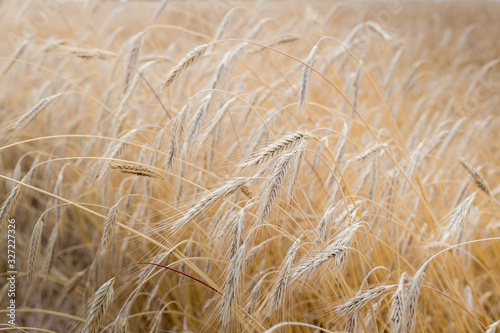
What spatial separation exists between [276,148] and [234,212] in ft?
1.23

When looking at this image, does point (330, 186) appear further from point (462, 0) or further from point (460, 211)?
point (462, 0)

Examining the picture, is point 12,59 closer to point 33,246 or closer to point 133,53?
point 133,53

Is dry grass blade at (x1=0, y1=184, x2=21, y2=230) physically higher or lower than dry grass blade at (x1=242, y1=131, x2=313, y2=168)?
lower

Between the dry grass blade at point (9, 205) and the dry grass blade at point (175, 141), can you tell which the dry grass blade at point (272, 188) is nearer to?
the dry grass blade at point (175, 141)

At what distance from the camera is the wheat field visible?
112 cm

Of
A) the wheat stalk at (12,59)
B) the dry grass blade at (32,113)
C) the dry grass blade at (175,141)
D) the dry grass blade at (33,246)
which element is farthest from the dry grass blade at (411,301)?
the wheat stalk at (12,59)

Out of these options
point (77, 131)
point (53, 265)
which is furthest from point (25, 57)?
point (53, 265)

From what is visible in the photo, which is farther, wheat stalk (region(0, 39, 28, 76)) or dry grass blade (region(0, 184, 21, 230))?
wheat stalk (region(0, 39, 28, 76))

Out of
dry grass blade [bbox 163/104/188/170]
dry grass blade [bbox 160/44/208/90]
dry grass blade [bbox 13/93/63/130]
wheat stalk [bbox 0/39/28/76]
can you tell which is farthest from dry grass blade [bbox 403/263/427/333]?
wheat stalk [bbox 0/39/28/76]

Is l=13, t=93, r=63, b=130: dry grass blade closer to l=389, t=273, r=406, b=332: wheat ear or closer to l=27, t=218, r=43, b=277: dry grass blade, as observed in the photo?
l=27, t=218, r=43, b=277: dry grass blade

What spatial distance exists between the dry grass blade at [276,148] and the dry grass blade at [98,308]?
513 mm

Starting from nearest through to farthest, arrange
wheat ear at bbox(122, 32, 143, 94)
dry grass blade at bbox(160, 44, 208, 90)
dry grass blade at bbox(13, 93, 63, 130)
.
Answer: dry grass blade at bbox(160, 44, 208, 90), dry grass blade at bbox(13, 93, 63, 130), wheat ear at bbox(122, 32, 143, 94)

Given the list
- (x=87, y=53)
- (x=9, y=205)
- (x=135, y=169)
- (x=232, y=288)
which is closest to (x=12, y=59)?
(x=87, y=53)

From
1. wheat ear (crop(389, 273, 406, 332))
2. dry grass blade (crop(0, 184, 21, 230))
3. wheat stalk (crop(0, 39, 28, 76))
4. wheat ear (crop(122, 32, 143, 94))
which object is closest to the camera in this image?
wheat ear (crop(389, 273, 406, 332))
